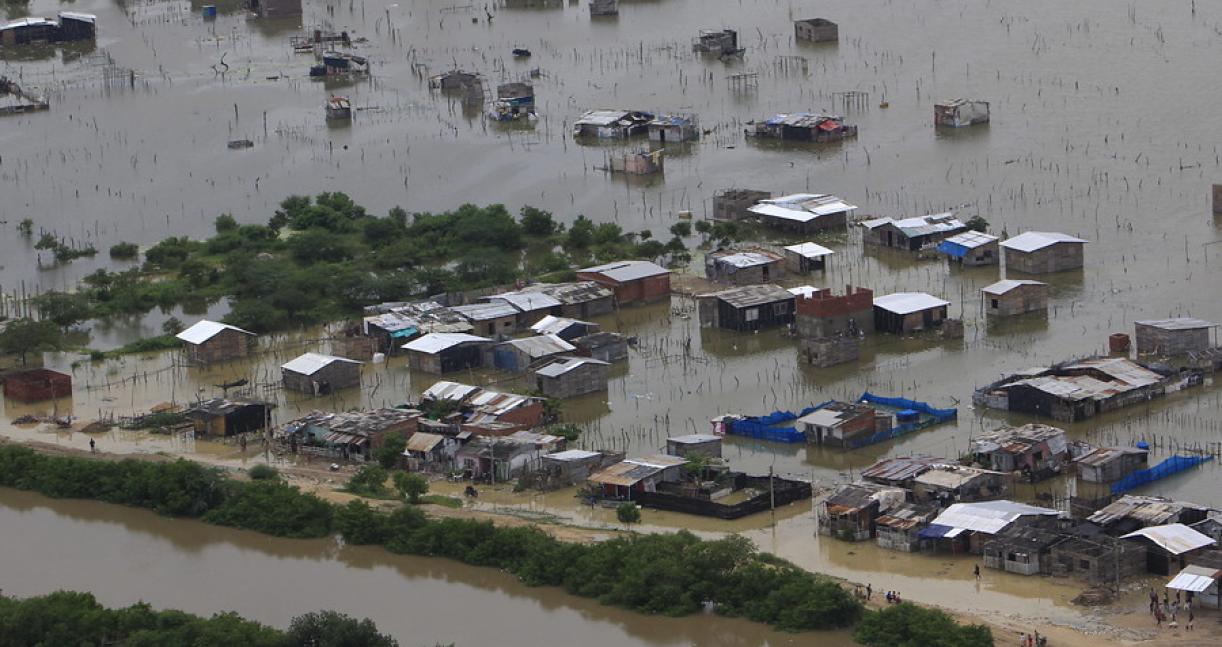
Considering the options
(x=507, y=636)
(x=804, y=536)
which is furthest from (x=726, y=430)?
(x=507, y=636)

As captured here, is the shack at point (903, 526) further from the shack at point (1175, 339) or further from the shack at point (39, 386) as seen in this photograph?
the shack at point (39, 386)

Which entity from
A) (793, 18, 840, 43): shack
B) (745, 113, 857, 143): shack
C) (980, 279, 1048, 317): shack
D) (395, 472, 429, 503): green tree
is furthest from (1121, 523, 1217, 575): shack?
(793, 18, 840, 43): shack

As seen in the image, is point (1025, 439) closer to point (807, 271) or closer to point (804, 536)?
point (804, 536)

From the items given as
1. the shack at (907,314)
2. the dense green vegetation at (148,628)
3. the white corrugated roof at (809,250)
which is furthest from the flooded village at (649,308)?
the dense green vegetation at (148,628)

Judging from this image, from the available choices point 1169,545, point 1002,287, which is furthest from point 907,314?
point 1169,545

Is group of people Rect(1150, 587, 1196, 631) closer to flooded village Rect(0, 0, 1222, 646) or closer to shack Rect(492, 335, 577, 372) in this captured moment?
flooded village Rect(0, 0, 1222, 646)

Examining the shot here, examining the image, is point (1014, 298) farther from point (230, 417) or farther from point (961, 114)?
point (961, 114)
